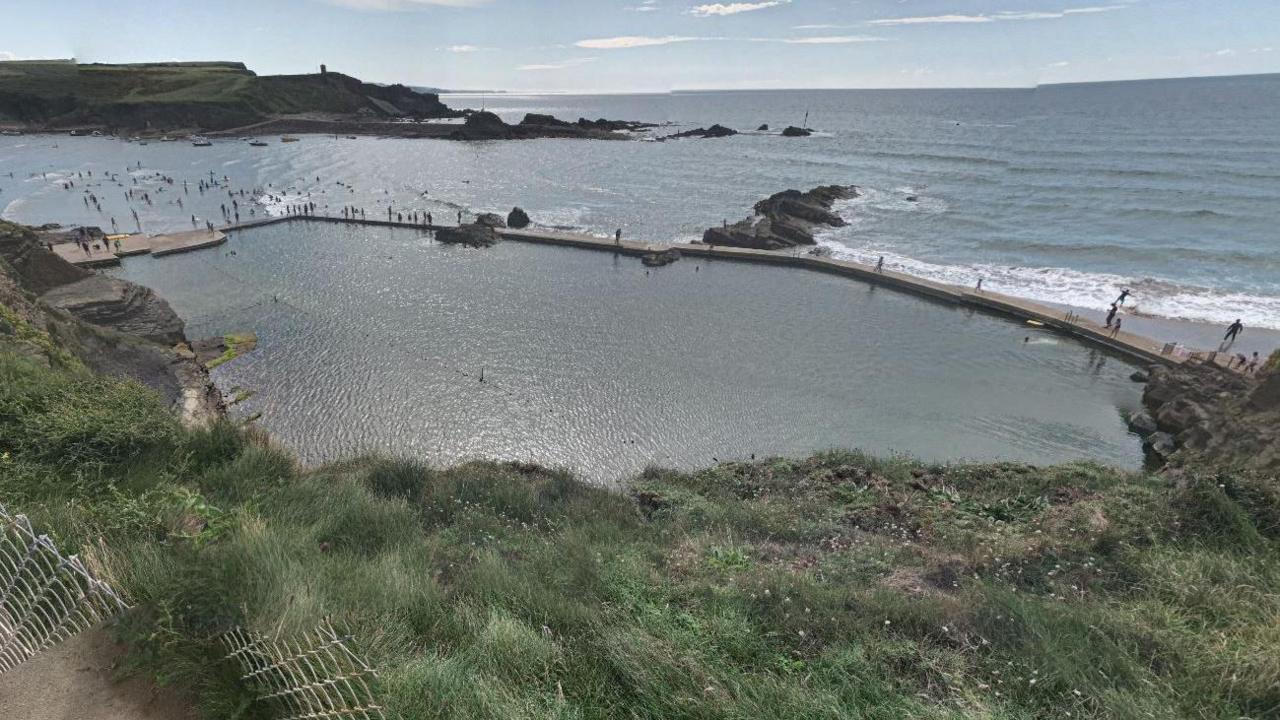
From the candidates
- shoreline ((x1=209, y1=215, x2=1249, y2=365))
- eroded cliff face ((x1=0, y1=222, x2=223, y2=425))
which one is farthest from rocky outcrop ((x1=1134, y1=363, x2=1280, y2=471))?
eroded cliff face ((x1=0, y1=222, x2=223, y2=425))

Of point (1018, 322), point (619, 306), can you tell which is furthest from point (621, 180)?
point (1018, 322)

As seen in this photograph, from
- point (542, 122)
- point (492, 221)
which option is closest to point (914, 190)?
point (492, 221)

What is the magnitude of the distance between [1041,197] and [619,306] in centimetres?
5160

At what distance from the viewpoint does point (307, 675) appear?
4297 millimetres

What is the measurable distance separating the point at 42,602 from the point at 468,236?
39.2 meters

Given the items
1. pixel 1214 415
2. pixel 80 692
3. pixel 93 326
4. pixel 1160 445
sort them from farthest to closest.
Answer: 1. pixel 93 326
2. pixel 1160 445
3. pixel 1214 415
4. pixel 80 692

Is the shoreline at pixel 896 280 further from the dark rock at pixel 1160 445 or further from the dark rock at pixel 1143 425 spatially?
the dark rock at pixel 1160 445

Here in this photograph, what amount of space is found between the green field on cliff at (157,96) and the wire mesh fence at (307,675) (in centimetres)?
14360

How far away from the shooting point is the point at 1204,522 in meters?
9.34

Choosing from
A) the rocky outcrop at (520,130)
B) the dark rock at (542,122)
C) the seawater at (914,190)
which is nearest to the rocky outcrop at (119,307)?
the seawater at (914,190)

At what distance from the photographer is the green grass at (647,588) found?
4.90m

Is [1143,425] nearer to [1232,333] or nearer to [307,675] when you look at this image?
[1232,333]

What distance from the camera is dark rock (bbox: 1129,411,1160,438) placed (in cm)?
2031

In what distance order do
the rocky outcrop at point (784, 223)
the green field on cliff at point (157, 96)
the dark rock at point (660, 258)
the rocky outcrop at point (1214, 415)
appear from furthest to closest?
the green field on cliff at point (157, 96), the rocky outcrop at point (784, 223), the dark rock at point (660, 258), the rocky outcrop at point (1214, 415)
